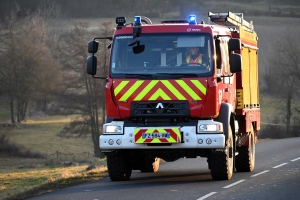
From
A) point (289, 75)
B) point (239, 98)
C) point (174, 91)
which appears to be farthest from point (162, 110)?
point (289, 75)

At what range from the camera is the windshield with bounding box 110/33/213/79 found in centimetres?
1559

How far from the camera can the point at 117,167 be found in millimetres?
16344

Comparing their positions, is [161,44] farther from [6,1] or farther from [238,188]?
[6,1]

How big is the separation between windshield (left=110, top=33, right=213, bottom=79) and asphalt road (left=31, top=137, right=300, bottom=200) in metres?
2.16

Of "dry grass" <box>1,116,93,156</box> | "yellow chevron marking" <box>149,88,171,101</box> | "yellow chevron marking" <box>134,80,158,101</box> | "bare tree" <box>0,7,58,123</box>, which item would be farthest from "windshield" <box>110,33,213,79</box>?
"bare tree" <box>0,7,58,123</box>

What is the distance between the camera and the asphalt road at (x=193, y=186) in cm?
1377

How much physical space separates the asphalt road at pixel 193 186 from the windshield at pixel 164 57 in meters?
2.16

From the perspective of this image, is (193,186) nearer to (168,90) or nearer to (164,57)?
(168,90)

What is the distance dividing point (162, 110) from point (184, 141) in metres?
0.73

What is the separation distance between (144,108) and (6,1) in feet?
356

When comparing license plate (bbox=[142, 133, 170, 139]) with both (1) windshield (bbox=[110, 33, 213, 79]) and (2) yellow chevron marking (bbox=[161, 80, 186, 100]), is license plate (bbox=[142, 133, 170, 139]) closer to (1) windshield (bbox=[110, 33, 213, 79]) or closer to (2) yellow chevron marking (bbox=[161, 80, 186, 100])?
(2) yellow chevron marking (bbox=[161, 80, 186, 100])

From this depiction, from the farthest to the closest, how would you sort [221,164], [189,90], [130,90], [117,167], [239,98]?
[239,98] → [117,167] → [221,164] → [130,90] → [189,90]

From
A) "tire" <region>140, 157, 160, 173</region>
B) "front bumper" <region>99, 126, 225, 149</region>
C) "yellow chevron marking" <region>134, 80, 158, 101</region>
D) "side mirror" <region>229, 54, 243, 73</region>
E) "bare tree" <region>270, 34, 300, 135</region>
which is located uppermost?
"bare tree" <region>270, 34, 300, 135</region>

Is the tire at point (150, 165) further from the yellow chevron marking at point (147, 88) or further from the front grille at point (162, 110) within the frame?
the yellow chevron marking at point (147, 88)
